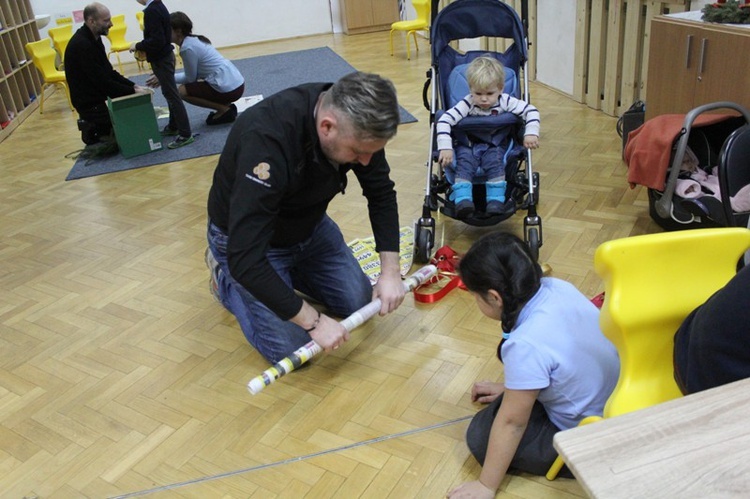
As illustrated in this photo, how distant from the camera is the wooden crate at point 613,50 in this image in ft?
14.2

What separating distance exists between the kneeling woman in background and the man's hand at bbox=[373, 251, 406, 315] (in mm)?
3932

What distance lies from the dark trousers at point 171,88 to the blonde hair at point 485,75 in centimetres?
299

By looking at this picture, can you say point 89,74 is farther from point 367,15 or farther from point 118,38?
point 367,15

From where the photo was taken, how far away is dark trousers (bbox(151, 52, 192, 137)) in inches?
199

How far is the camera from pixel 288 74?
7.52 meters

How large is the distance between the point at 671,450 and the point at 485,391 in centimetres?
120

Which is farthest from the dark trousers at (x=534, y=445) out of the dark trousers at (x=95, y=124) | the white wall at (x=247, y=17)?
the white wall at (x=247, y=17)

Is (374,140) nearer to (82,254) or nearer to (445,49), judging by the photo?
(445,49)

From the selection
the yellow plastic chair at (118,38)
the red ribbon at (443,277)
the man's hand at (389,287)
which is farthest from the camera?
the yellow plastic chair at (118,38)

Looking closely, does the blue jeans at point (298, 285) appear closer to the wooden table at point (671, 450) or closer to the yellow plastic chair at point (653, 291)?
the yellow plastic chair at point (653, 291)

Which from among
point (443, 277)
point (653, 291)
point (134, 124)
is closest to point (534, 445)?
point (653, 291)

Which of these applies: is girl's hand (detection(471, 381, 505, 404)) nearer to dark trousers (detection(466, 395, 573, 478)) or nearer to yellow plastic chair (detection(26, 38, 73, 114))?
dark trousers (detection(466, 395, 573, 478))

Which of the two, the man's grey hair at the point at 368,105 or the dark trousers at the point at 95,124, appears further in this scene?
the dark trousers at the point at 95,124

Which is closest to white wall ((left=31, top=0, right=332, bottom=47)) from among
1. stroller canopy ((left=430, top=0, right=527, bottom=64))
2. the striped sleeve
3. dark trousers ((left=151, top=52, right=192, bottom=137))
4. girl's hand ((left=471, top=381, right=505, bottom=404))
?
dark trousers ((left=151, top=52, right=192, bottom=137))
